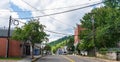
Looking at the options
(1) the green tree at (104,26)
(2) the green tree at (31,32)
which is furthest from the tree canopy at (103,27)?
(2) the green tree at (31,32)

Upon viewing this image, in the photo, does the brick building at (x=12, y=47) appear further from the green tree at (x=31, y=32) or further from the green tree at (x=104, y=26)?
the green tree at (x=104, y=26)

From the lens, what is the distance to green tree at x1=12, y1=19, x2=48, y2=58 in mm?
53344

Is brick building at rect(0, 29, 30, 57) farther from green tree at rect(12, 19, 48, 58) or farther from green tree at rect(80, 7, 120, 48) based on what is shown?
green tree at rect(80, 7, 120, 48)

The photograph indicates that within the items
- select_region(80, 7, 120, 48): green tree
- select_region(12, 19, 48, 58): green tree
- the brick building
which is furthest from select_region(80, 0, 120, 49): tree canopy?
the brick building

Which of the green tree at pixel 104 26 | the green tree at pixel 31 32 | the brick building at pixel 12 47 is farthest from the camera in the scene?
the green tree at pixel 104 26

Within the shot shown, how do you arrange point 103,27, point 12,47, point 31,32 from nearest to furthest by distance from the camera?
point 31,32, point 12,47, point 103,27

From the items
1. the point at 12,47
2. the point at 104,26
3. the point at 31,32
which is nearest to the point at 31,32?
the point at 31,32

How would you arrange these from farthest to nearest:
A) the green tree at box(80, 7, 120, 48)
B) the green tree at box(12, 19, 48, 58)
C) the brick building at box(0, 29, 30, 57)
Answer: the green tree at box(80, 7, 120, 48)
the brick building at box(0, 29, 30, 57)
the green tree at box(12, 19, 48, 58)

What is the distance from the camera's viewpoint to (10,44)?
58.3 metres

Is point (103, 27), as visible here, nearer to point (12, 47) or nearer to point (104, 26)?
point (104, 26)

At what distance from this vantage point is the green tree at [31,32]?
175 ft

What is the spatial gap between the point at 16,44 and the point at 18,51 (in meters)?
1.32

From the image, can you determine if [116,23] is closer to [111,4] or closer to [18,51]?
[111,4]

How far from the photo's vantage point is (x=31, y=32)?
53.4 meters
